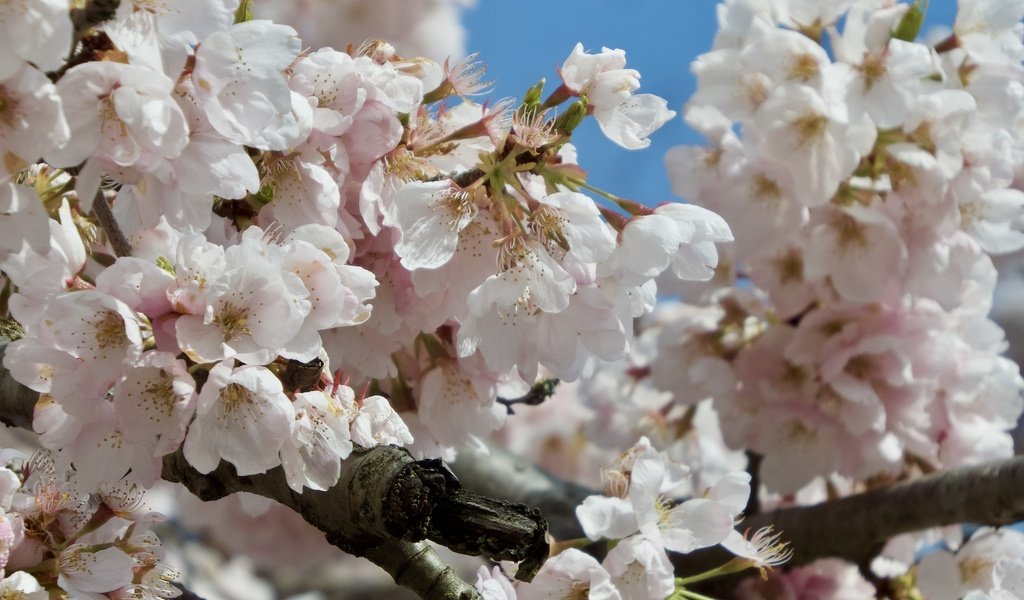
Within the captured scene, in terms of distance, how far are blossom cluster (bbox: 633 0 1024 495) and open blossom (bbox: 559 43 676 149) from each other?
22.5 inches

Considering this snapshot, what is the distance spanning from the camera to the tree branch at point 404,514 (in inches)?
35.6

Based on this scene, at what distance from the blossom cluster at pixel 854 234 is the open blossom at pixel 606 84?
572 millimetres

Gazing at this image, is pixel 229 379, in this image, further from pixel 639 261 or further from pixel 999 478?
pixel 999 478

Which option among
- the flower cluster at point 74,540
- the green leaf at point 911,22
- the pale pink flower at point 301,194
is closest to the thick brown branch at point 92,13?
the pale pink flower at point 301,194

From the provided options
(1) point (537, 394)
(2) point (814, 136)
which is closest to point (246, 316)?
(1) point (537, 394)

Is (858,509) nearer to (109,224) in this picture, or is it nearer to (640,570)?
(640,570)

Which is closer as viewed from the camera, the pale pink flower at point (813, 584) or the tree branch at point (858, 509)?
the tree branch at point (858, 509)

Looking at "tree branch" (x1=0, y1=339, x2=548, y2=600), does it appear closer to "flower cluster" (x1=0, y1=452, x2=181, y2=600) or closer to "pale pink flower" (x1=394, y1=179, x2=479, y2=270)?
"flower cluster" (x1=0, y1=452, x2=181, y2=600)

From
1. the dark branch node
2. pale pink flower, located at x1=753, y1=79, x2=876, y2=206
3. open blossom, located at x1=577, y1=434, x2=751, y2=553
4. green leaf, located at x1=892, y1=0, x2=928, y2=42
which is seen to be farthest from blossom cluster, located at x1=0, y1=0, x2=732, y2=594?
green leaf, located at x1=892, y1=0, x2=928, y2=42

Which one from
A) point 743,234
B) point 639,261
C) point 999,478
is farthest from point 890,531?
point 639,261

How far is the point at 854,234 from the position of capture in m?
1.79

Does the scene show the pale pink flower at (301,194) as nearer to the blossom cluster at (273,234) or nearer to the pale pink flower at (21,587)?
the blossom cluster at (273,234)

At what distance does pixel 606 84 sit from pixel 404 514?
47cm

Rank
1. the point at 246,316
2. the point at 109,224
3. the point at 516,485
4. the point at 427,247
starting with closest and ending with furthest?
the point at 246,316 < the point at 109,224 < the point at 427,247 < the point at 516,485
